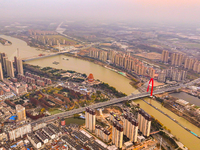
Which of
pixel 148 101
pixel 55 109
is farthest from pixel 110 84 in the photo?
pixel 55 109

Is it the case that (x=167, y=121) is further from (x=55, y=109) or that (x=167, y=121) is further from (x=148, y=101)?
(x=55, y=109)

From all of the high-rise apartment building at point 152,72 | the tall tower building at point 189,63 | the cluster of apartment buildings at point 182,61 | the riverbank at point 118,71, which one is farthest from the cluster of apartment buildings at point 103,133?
the tall tower building at point 189,63

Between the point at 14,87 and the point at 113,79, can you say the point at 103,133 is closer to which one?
the point at 14,87

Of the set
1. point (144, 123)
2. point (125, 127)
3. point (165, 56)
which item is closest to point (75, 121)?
point (125, 127)

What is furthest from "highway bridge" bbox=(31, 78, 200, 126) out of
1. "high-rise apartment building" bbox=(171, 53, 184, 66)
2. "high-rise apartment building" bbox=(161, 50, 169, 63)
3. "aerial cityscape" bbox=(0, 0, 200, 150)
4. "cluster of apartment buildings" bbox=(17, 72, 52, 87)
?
"high-rise apartment building" bbox=(161, 50, 169, 63)

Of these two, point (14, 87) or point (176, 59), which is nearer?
point (14, 87)

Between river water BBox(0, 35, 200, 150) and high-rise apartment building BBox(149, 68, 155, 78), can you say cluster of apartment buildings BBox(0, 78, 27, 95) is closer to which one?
river water BBox(0, 35, 200, 150)
